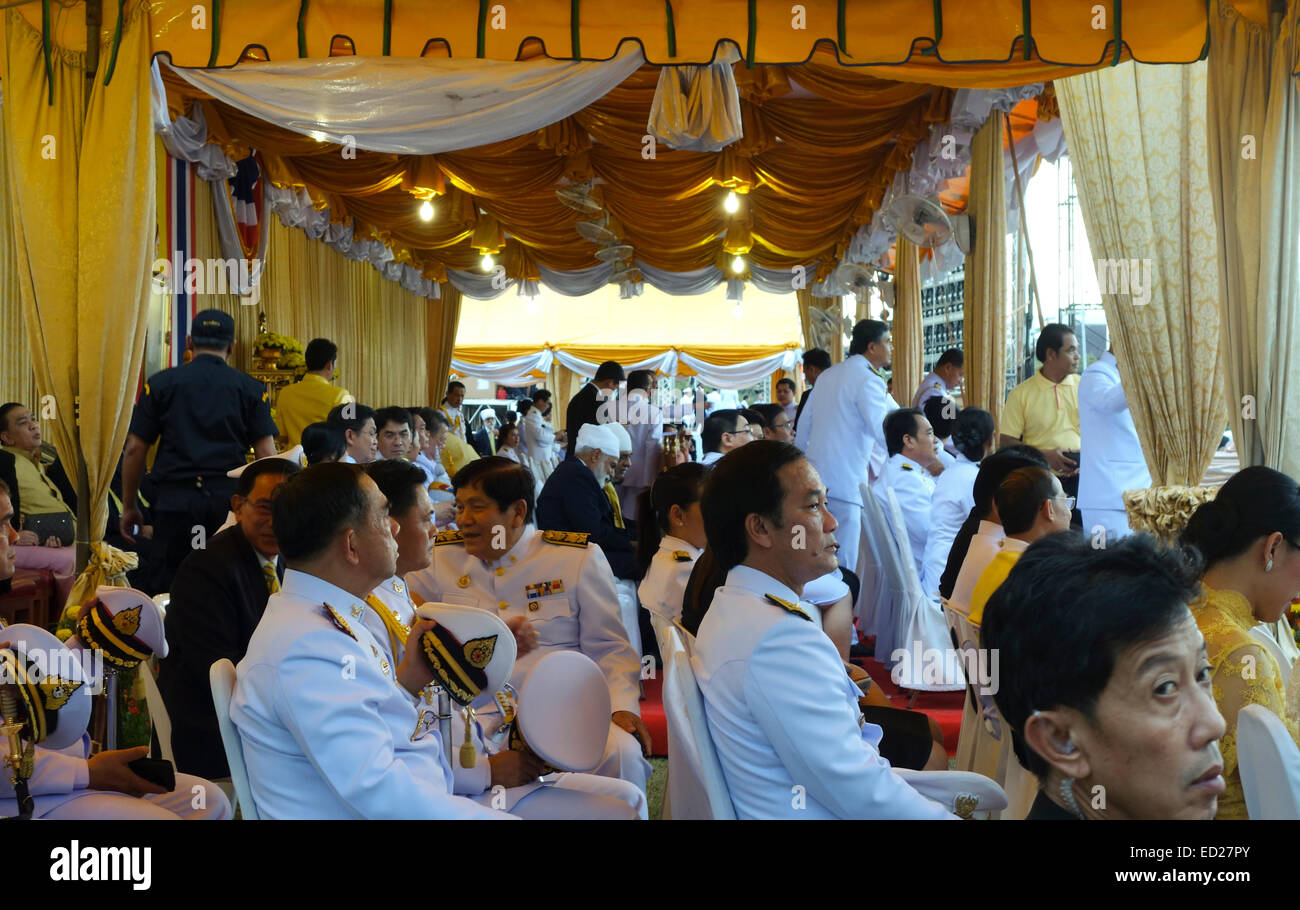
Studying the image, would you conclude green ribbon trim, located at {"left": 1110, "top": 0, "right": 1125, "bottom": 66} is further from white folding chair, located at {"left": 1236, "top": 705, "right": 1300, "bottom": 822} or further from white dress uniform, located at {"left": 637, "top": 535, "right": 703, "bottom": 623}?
white folding chair, located at {"left": 1236, "top": 705, "right": 1300, "bottom": 822}

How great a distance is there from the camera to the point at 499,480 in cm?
328

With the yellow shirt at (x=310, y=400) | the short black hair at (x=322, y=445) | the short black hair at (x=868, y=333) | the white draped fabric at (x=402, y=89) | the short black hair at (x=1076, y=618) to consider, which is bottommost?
the short black hair at (x=1076, y=618)

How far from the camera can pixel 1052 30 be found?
4.33 metres

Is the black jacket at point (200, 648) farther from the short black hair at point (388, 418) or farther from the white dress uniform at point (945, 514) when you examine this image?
the white dress uniform at point (945, 514)

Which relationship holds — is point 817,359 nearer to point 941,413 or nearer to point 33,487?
point 941,413

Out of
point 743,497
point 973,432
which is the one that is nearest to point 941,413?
point 973,432

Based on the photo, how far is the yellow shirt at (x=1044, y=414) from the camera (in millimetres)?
5781

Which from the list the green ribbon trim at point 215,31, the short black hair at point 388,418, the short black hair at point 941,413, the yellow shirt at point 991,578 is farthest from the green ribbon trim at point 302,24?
the short black hair at point 941,413

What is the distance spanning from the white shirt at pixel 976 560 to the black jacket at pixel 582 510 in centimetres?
189

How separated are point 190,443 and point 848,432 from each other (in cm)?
346

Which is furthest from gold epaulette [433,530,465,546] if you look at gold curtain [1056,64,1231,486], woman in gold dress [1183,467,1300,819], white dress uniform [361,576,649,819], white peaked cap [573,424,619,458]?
gold curtain [1056,64,1231,486]

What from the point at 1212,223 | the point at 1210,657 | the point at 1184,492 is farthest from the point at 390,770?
the point at 1212,223
